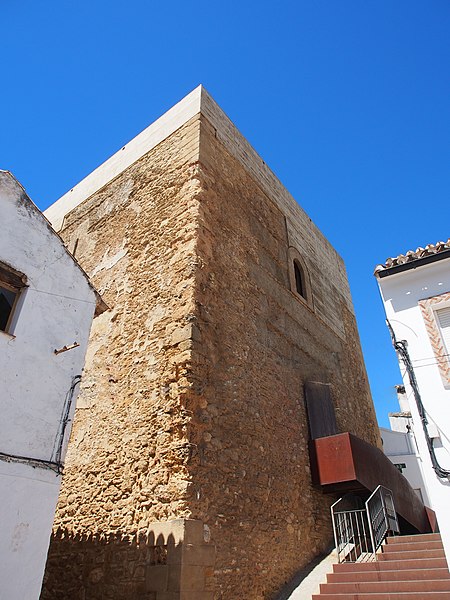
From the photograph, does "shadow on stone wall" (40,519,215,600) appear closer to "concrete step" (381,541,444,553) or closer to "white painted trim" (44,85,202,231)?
"concrete step" (381,541,444,553)

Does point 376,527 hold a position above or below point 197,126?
below

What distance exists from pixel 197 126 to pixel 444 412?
698 centimetres

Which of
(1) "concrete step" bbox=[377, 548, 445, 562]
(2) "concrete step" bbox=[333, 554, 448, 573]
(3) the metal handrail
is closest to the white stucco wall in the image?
(3) the metal handrail

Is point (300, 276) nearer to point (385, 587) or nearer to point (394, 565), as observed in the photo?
point (394, 565)

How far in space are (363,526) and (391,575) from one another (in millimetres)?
1407

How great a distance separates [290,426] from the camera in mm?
8531

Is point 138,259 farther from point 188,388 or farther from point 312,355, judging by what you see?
point 312,355

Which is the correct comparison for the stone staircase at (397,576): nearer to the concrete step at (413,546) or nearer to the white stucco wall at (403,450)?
the concrete step at (413,546)

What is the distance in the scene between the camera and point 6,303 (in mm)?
5391

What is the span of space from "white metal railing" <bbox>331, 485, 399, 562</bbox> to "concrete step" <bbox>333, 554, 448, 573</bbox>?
48 cm

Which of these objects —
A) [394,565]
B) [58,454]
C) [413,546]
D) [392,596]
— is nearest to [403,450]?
[413,546]

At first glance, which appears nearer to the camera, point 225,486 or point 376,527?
point 225,486

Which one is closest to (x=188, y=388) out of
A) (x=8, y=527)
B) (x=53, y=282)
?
(x=53, y=282)

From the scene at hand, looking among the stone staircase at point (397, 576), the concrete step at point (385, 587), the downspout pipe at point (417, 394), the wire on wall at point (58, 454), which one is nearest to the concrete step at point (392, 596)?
the stone staircase at point (397, 576)
